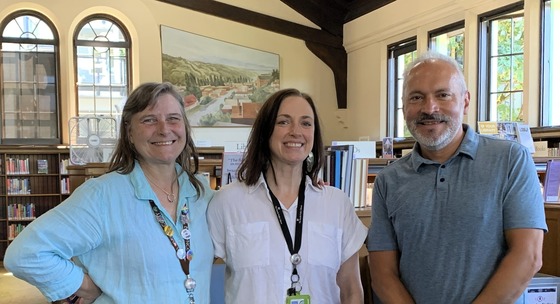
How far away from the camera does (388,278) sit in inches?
64.0

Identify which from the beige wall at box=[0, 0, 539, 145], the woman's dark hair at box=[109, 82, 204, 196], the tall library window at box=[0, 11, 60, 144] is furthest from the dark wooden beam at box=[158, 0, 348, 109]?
the woman's dark hair at box=[109, 82, 204, 196]

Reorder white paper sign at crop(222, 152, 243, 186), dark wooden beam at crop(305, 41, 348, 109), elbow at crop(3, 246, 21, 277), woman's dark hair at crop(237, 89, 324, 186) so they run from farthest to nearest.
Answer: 1. dark wooden beam at crop(305, 41, 348, 109)
2. white paper sign at crop(222, 152, 243, 186)
3. woman's dark hair at crop(237, 89, 324, 186)
4. elbow at crop(3, 246, 21, 277)

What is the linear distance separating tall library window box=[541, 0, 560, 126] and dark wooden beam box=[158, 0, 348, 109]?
440 cm

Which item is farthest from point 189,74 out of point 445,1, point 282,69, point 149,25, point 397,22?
point 445,1

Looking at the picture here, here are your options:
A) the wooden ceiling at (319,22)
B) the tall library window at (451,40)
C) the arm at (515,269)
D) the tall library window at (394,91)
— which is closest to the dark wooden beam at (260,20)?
the wooden ceiling at (319,22)

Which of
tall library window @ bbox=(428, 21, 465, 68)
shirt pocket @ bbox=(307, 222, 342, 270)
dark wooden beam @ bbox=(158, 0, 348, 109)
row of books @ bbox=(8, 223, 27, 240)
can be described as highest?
dark wooden beam @ bbox=(158, 0, 348, 109)

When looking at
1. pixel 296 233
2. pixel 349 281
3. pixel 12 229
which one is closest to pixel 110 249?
pixel 296 233

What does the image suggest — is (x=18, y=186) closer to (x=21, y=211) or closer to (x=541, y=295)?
(x=21, y=211)

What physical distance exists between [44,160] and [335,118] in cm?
559

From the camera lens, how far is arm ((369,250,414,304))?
1578 mm

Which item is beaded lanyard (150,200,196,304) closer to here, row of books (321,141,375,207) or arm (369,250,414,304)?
arm (369,250,414,304)

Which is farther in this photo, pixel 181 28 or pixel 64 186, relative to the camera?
pixel 181 28

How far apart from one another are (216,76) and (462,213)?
313 inches

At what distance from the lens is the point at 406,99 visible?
162 cm
